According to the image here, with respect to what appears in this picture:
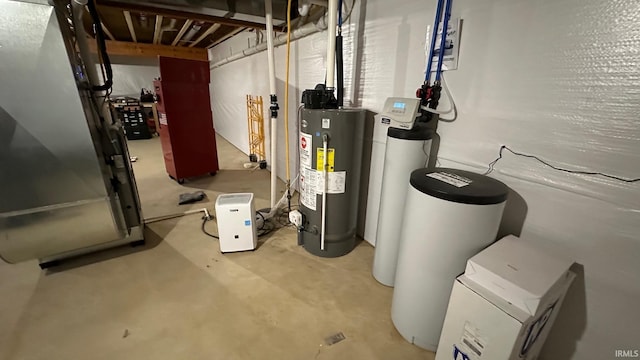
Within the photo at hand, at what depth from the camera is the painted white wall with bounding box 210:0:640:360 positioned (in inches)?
35.1

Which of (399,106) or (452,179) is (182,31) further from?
(452,179)

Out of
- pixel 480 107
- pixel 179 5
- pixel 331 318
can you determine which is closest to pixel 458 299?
pixel 331 318

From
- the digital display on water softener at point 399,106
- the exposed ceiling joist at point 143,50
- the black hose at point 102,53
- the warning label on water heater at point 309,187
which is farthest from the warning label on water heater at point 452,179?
the exposed ceiling joist at point 143,50

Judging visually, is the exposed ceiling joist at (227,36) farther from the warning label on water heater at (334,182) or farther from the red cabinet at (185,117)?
the warning label on water heater at (334,182)

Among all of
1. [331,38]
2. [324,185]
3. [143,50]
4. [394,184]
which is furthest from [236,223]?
[143,50]

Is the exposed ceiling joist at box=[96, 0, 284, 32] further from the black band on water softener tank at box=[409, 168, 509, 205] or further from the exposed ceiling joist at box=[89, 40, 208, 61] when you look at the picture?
the exposed ceiling joist at box=[89, 40, 208, 61]

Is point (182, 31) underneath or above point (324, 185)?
above

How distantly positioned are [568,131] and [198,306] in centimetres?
206

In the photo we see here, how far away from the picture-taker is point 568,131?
1.00 meters

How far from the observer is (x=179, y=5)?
6.60ft

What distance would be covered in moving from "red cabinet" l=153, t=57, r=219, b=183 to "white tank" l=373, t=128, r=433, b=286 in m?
2.89

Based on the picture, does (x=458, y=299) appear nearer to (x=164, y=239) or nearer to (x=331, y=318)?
(x=331, y=318)

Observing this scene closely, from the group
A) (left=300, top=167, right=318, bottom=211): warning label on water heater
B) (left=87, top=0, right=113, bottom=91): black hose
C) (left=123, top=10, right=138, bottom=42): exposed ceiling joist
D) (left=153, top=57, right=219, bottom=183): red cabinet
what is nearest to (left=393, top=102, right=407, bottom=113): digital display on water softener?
(left=300, top=167, right=318, bottom=211): warning label on water heater

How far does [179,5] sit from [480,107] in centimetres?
233
